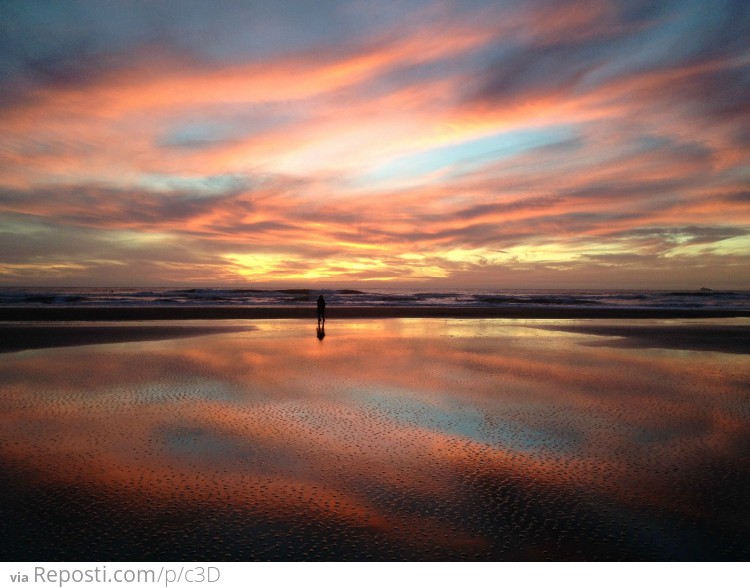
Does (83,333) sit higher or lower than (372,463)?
higher

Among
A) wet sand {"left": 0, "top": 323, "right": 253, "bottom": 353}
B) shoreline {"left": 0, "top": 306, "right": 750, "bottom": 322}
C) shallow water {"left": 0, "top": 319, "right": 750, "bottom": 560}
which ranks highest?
shoreline {"left": 0, "top": 306, "right": 750, "bottom": 322}

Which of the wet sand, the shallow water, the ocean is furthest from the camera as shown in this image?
the ocean

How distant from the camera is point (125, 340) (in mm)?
21984

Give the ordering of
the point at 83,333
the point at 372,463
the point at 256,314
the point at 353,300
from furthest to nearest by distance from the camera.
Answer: the point at 353,300 < the point at 256,314 < the point at 83,333 < the point at 372,463

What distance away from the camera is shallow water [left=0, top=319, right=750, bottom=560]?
5086 mm

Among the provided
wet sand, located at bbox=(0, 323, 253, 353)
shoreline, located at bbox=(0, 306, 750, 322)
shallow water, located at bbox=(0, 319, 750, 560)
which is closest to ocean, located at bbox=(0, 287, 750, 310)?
shoreline, located at bbox=(0, 306, 750, 322)

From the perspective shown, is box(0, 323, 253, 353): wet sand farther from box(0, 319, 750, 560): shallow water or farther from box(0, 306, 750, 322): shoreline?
box(0, 319, 750, 560): shallow water

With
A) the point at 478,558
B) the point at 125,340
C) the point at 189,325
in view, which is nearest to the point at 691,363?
the point at 478,558

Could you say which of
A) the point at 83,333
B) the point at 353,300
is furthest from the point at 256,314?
the point at 353,300

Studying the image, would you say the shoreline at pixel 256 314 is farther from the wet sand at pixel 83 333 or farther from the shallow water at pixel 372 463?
the shallow water at pixel 372 463

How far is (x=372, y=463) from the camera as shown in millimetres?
7207

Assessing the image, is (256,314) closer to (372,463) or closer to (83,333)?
(83,333)

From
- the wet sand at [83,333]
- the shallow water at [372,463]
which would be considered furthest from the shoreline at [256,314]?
the shallow water at [372,463]

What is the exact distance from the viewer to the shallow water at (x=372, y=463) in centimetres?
509
